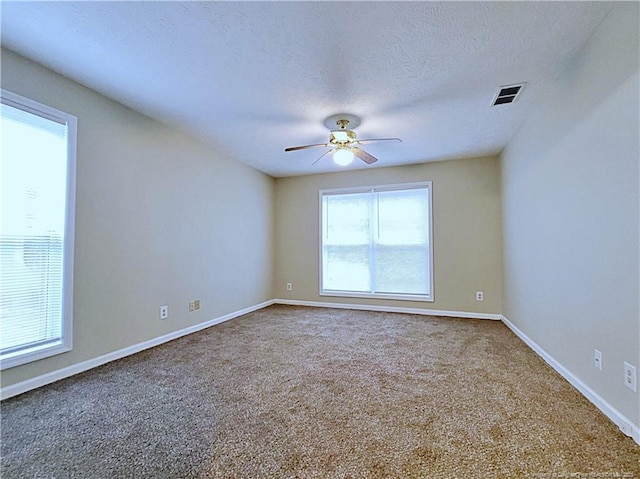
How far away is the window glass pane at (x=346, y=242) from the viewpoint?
4969 millimetres

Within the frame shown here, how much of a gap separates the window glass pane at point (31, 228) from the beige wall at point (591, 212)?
3.71m

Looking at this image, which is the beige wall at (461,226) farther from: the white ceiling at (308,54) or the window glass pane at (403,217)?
the white ceiling at (308,54)

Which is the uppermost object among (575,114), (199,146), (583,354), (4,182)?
(199,146)

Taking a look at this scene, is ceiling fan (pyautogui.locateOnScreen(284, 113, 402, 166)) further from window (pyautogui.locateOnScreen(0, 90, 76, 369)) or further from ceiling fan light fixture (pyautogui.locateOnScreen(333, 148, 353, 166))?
window (pyautogui.locateOnScreen(0, 90, 76, 369))

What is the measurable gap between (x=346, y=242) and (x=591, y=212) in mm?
3443

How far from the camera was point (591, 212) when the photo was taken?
6.19 feet

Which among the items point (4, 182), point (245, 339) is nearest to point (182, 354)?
point (245, 339)

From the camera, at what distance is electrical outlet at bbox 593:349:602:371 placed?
1.83 metres

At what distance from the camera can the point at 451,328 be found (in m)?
3.69

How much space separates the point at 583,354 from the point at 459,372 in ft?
2.66

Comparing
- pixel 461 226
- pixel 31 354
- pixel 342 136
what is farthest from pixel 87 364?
pixel 461 226

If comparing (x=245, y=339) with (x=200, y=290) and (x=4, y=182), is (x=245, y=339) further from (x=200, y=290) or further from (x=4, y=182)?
(x=4, y=182)

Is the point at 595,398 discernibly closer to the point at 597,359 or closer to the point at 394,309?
the point at 597,359

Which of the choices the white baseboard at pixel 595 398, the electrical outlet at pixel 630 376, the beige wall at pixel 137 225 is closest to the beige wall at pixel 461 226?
the white baseboard at pixel 595 398
